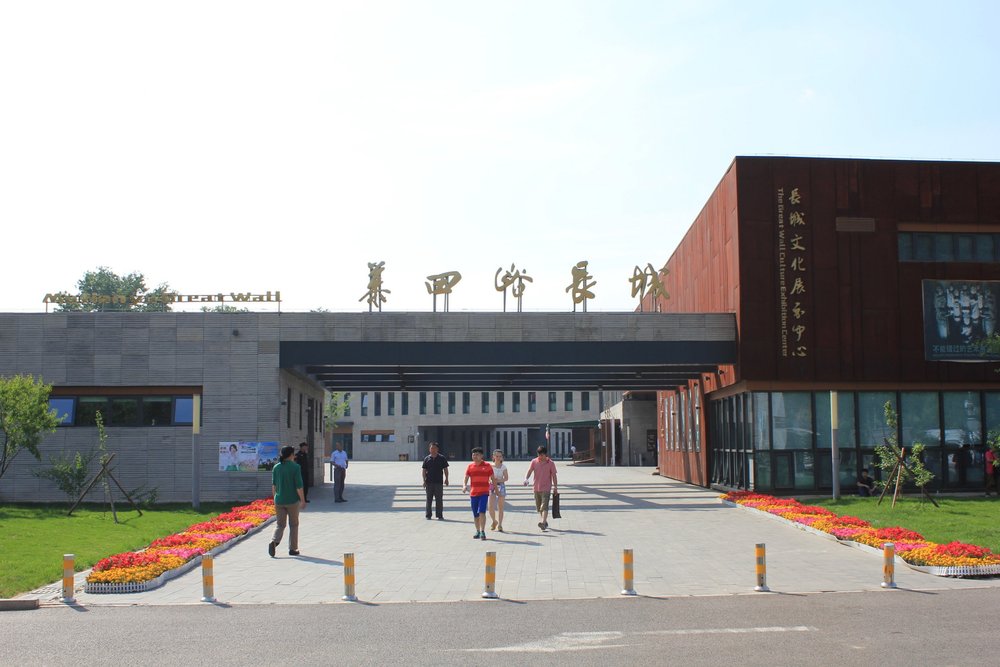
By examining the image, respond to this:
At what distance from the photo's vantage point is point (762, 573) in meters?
13.5

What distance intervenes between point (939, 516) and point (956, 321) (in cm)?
953

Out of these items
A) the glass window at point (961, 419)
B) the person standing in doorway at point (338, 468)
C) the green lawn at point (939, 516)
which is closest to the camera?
the green lawn at point (939, 516)

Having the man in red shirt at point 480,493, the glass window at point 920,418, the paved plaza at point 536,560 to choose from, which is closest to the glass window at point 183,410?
the paved plaza at point 536,560

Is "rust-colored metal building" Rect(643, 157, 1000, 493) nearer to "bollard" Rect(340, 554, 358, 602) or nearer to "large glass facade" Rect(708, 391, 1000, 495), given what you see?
"large glass facade" Rect(708, 391, 1000, 495)

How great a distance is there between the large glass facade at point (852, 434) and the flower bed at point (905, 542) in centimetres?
386

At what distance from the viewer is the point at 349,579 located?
43.1ft

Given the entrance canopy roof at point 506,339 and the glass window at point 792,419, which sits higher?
the entrance canopy roof at point 506,339

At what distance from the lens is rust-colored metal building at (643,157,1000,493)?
2869 centimetres

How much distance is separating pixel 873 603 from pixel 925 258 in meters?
19.9

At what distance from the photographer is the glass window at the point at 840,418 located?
94.3 feet

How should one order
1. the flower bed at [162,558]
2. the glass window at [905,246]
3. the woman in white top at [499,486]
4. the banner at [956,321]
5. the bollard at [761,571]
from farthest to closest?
the glass window at [905,246], the banner at [956,321], the woman in white top at [499,486], the flower bed at [162,558], the bollard at [761,571]

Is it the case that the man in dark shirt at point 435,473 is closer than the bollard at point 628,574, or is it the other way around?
the bollard at point 628,574

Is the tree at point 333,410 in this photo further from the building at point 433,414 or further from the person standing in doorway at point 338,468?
the person standing in doorway at point 338,468

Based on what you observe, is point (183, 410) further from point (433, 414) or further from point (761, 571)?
point (433, 414)
